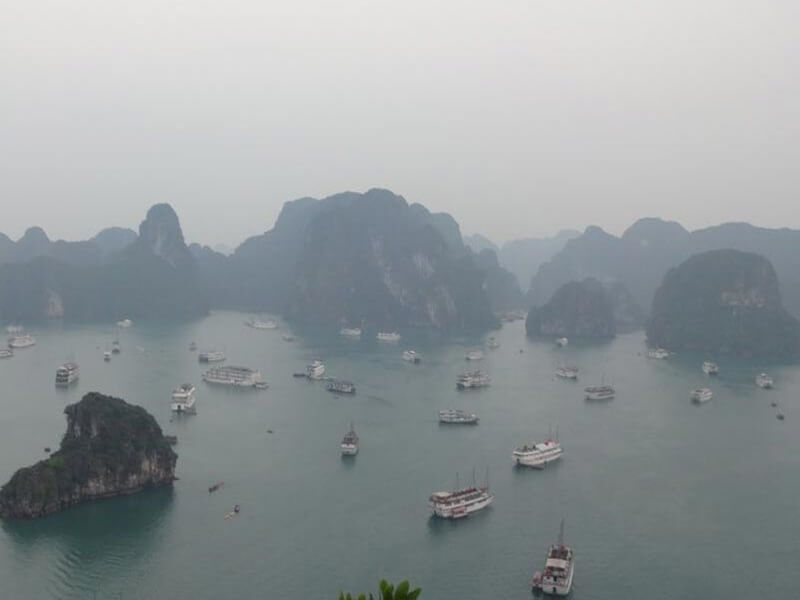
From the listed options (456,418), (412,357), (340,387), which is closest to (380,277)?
(412,357)

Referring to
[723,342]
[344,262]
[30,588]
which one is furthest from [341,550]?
[344,262]

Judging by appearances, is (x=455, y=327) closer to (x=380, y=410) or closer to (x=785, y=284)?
(x=785, y=284)

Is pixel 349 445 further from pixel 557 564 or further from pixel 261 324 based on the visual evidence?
pixel 261 324

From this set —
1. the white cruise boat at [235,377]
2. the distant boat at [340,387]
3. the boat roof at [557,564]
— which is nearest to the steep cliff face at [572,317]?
the distant boat at [340,387]

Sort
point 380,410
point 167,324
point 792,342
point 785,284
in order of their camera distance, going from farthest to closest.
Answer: point 785,284 → point 167,324 → point 792,342 → point 380,410

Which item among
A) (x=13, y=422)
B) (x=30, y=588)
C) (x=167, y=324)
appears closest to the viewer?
(x=30, y=588)

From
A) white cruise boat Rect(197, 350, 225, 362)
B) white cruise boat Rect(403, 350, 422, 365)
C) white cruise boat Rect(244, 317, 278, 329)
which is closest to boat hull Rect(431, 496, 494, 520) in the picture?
white cruise boat Rect(403, 350, 422, 365)
